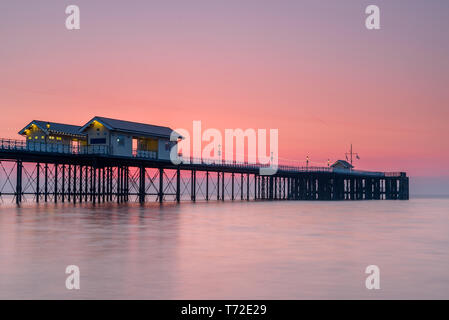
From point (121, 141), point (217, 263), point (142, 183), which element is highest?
point (121, 141)

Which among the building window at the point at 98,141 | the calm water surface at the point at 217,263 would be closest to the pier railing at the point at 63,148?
the building window at the point at 98,141

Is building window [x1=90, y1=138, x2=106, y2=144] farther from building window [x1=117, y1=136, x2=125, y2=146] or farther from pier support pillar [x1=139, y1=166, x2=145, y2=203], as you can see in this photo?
pier support pillar [x1=139, y1=166, x2=145, y2=203]

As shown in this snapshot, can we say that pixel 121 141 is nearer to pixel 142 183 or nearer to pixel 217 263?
pixel 142 183

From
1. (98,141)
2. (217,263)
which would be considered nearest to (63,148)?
(98,141)

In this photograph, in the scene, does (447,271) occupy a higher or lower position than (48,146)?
lower

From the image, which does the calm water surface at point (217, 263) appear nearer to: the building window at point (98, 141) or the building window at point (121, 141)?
the building window at point (98, 141)

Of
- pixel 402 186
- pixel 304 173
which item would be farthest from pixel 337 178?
pixel 402 186

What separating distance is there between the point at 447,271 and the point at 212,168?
63.7 metres

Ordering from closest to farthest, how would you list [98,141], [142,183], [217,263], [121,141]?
[217,263], [98,141], [121,141], [142,183]

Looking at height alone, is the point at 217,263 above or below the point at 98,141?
below

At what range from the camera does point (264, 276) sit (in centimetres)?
1322

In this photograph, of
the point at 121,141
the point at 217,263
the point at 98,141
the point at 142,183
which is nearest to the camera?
the point at 217,263
